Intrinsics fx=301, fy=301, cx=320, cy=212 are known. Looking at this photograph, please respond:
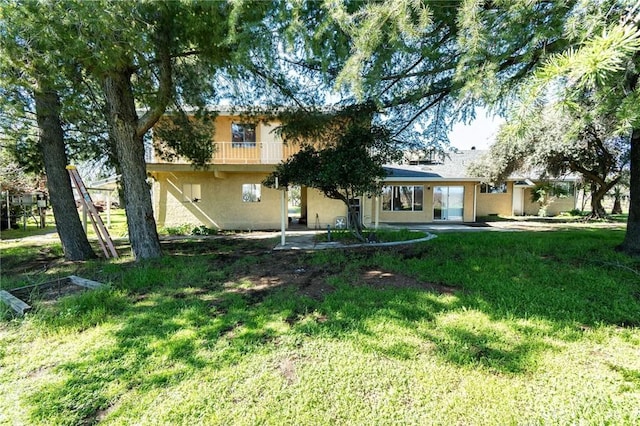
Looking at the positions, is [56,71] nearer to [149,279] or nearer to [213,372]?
[149,279]

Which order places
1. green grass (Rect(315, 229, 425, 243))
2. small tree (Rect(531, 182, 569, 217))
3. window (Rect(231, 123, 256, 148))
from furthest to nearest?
small tree (Rect(531, 182, 569, 217)), window (Rect(231, 123, 256, 148)), green grass (Rect(315, 229, 425, 243))

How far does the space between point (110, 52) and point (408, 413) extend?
5.83m

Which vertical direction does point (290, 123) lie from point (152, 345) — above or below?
above

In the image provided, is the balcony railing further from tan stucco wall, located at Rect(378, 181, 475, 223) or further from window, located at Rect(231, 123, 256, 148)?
tan stucco wall, located at Rect(378, 181, 475, 223)

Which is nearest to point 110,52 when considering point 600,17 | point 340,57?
point 340,57

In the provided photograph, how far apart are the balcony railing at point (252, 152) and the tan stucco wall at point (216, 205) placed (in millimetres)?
902

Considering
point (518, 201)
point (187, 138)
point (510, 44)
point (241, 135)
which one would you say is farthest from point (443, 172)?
point (510, 44)

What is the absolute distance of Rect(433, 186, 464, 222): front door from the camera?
15.9 metres

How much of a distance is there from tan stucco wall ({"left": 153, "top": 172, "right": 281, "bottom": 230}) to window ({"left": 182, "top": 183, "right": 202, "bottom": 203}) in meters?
0.13

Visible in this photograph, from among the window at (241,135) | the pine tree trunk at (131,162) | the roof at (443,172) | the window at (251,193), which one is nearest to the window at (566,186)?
the roof at (443,172)

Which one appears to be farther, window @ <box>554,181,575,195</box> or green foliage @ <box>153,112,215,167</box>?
window @ <box>554,181,575,195</box>

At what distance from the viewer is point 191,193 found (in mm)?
13539

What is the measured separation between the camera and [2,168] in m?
13.0

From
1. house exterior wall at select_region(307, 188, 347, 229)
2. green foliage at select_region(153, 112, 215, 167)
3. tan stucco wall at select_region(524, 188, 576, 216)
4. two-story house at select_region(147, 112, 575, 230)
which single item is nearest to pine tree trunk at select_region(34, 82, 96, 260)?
green foliage at select_region(153, 112, 215, 167)
